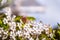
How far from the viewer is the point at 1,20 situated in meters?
1.14

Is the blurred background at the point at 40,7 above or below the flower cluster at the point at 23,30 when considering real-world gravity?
below

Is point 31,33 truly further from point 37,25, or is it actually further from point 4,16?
point 4,16

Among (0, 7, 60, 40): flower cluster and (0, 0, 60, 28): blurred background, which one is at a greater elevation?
(0, 7, 60, 40): flower cluster

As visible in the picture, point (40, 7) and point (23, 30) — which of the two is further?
point (40, 7)

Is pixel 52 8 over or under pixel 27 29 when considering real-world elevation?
under

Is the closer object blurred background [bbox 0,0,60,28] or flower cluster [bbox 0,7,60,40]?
flower cluster [bbox 0,7,60,40]

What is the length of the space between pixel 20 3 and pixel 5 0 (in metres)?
2.34

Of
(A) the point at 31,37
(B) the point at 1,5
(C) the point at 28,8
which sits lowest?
(C) the point at 28,8

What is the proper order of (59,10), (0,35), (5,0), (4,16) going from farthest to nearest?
(59,10)
(5,0)
(4,16)
(0,35)

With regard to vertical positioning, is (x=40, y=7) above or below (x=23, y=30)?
below

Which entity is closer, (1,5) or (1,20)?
(1,20)

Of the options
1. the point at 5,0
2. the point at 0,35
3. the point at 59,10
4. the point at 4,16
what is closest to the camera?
the point at 0,35

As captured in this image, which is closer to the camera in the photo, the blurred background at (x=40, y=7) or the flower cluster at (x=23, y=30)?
the flower cluster at (x=23, y=30)

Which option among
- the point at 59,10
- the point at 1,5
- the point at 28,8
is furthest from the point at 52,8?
the point at 1,5
